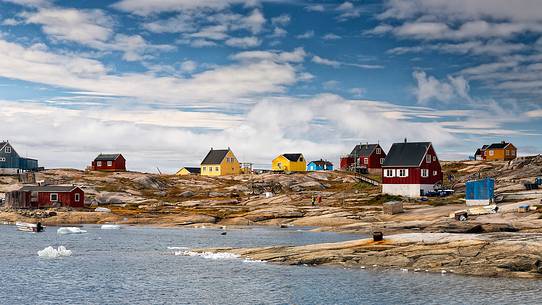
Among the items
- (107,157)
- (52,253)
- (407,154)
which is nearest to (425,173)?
A: (407,154)

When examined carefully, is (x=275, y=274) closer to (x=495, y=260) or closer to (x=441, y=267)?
(x=441, y=267)

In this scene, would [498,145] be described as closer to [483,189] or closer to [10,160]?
[483,189]

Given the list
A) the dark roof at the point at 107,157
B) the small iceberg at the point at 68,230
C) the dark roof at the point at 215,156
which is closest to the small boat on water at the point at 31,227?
the small iceberg at the point at 68,230

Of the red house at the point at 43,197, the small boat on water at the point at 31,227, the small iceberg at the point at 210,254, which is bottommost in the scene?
the small iceberg at the point at 210,254

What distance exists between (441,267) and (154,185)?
369 ft

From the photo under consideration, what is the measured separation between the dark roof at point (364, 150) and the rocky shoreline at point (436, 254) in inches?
4518

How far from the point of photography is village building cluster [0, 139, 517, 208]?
369 feet

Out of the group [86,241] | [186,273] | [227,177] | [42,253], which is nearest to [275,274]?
[186,273]

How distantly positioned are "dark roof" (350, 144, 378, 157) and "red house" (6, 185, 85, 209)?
265 feet

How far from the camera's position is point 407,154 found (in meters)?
115

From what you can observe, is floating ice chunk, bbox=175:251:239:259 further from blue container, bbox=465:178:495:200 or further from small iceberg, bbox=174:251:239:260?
blue container, bbox=465:178:495:200

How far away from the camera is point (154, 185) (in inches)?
6043

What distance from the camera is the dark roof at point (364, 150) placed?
170875 millimetres

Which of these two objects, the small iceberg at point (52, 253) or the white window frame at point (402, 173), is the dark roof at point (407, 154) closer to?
the white window frame at point (402, 173)
